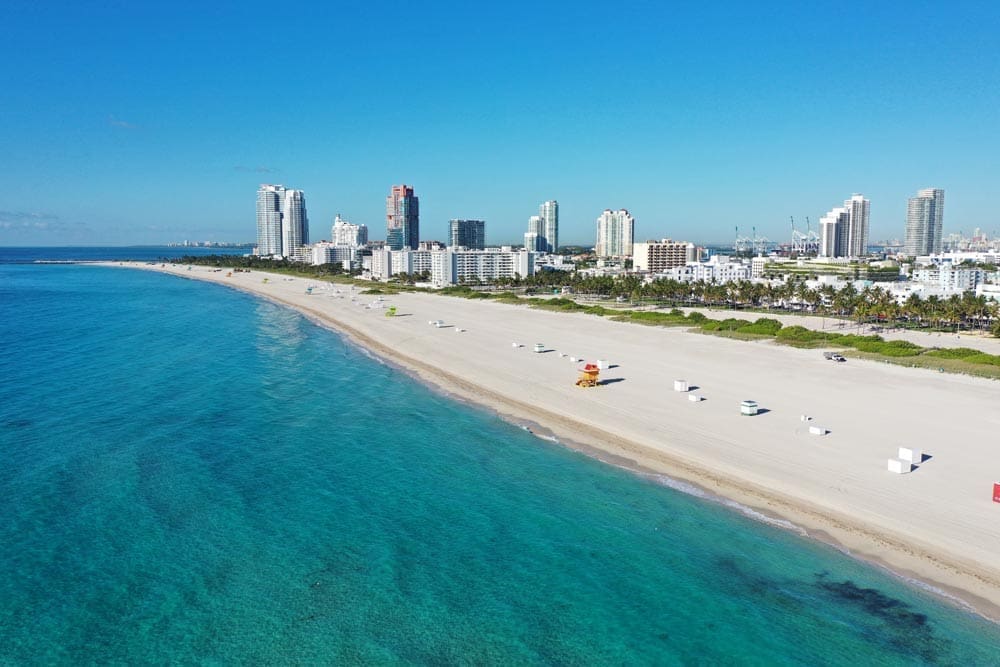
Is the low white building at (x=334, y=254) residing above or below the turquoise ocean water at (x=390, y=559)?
above

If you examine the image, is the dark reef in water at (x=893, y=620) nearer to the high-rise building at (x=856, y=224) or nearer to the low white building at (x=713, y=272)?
the low white building at (x=713, y=272)

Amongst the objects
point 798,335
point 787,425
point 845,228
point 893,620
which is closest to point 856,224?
point 845,228

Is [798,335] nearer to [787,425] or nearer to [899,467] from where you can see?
[787,425]

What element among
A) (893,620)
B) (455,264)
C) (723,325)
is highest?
(455,264)

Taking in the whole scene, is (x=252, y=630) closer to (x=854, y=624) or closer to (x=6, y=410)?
(x=854, y=624)

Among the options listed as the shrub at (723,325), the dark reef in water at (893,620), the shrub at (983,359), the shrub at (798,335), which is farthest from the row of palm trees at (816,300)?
the dark reef in water at (893,620)

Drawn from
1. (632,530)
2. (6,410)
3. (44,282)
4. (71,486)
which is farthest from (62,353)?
(44,282)
